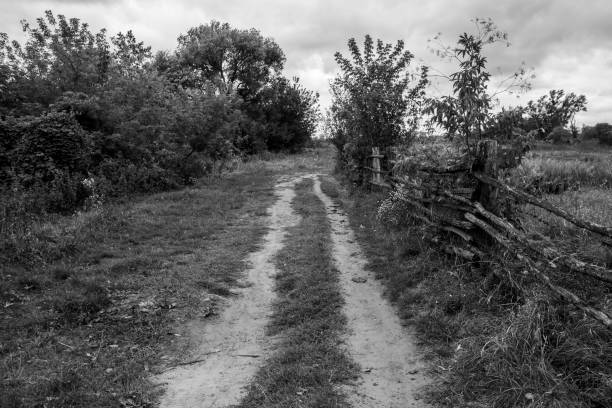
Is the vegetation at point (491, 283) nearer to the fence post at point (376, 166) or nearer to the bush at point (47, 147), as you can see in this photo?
the fence post at point (376, 166)

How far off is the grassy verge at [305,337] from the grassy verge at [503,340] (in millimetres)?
963

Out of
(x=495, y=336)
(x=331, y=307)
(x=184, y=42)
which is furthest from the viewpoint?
(x=184, y=42)

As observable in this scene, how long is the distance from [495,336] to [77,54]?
17589mm

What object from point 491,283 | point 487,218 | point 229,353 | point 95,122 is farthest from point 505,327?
point 95,122

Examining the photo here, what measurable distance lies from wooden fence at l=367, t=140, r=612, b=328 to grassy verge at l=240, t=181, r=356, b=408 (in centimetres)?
212

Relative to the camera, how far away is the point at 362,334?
532cm

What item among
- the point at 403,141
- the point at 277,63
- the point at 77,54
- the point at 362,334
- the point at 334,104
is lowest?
the point at 362,334

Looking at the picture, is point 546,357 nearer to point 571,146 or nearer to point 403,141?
point 403,141

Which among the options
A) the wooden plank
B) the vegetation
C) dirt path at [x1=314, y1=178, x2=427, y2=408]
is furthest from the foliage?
dirt path at [x1=314, y1=178, x2=427, y2=408]

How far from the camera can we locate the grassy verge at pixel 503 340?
3.55m

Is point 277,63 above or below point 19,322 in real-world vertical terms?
above

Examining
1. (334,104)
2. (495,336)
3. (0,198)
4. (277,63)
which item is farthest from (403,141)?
(277,63)

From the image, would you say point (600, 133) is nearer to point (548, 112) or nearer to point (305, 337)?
point (548, 112)

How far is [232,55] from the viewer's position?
3538 centimetres
